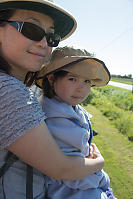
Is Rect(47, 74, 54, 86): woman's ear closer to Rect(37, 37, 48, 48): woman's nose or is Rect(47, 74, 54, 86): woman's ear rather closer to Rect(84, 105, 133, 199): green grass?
Rect(37, 37, 48, 48): woman's nose

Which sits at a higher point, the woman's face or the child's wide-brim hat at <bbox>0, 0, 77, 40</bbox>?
the child's wide-brim hat at <bbox>0, 0, 77, 40</bbox>

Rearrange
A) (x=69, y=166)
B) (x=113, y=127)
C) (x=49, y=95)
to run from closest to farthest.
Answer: (x=69, y=166) < (x=49, y=95) < (x=113, y=127)

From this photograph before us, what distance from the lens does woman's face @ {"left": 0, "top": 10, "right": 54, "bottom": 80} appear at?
4.30ft

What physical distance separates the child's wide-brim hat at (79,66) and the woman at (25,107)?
21cm

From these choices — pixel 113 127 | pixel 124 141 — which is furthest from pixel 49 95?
pixel 113 127

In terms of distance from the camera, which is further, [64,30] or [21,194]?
[64,30]

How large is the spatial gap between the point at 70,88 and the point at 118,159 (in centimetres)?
388

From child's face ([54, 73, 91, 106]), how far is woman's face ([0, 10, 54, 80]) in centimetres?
49

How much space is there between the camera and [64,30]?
1967mm

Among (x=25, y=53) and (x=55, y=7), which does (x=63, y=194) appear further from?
(x=55, y=7)

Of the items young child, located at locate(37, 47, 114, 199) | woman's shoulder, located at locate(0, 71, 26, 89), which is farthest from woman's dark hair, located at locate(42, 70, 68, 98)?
woman's shoulder, located at locate(0, 71, 26, 89)

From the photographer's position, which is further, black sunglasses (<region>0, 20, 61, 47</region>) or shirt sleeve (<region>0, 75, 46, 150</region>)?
black sunglasses (<region>0, 20, 61, 47</region>)

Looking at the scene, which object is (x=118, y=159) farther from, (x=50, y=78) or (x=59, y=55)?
(x=59, y=55)

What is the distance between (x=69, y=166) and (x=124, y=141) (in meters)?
5.61
